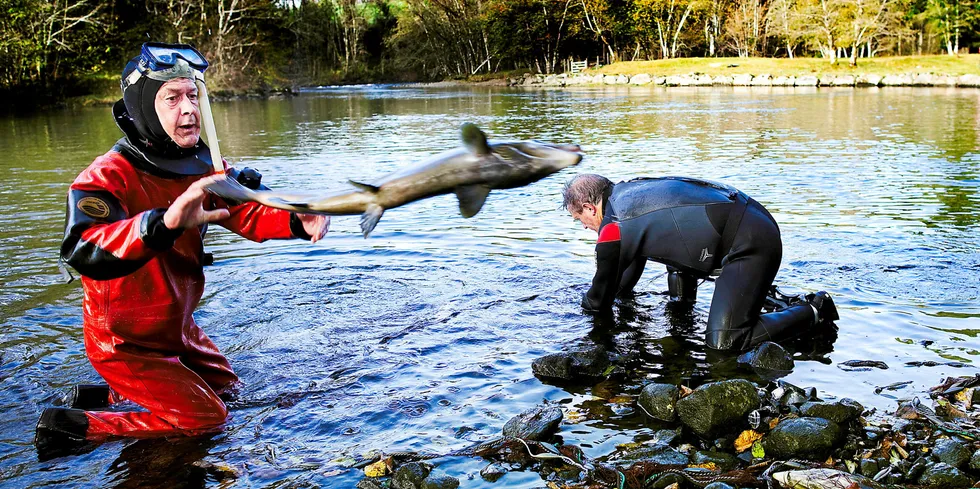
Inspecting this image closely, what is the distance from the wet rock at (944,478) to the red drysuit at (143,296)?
150 inches

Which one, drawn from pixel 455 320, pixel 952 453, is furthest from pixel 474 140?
pixel 455 320

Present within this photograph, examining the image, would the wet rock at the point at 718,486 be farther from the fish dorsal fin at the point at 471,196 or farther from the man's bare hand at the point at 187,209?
the man's bare hand at the point at 187,209

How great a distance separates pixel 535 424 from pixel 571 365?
47.2 inches

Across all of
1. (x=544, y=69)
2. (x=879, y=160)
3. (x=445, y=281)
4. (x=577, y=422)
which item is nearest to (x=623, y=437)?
(x=577, y=422)

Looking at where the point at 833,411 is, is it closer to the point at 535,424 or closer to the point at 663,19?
the point at 535,424

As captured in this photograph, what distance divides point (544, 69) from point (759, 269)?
77975 millimetres

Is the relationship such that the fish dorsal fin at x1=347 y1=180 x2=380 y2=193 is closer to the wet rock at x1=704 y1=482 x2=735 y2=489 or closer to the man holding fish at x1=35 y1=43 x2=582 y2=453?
the man holding fish at x1=35 y1=43 x2=582 y2=453

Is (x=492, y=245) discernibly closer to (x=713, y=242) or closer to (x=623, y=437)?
(x=713, y=242)

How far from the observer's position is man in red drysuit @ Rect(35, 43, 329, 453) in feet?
13.2

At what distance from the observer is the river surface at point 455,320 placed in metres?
5.30

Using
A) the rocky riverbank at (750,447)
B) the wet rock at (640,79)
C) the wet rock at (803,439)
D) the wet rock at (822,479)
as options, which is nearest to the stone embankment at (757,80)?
the wet rock at (640,79)

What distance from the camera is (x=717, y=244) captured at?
22.6ft

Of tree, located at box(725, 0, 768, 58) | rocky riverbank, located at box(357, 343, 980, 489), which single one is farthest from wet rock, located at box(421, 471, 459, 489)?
tree, located at box(725, 0, 768, 58)

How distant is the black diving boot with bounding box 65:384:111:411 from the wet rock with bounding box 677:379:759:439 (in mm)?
4039
